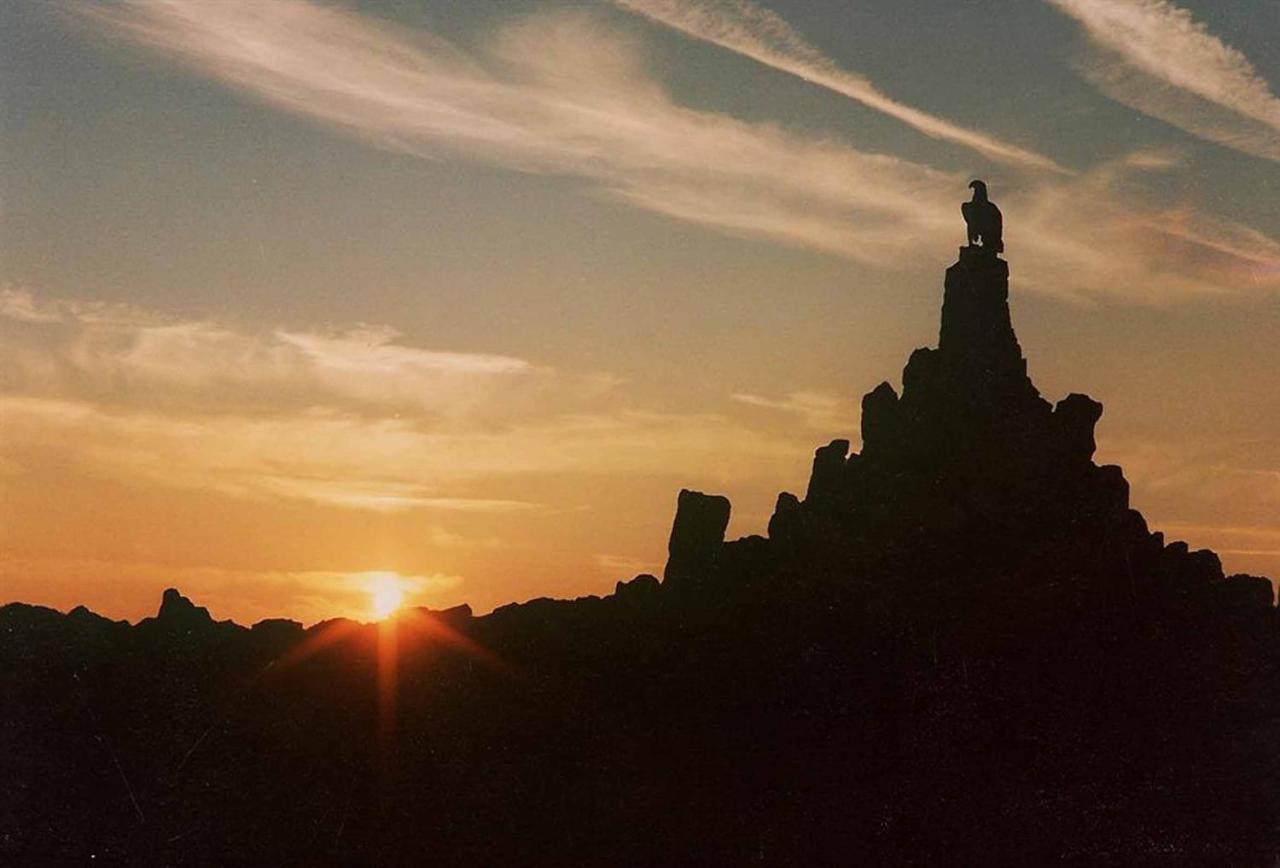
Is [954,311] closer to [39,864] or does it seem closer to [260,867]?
[260,867]

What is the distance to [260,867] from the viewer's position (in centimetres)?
19988

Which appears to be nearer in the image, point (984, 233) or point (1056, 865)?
point (984, 233)

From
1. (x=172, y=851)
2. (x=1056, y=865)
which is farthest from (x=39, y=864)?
(x=1056, y=865)

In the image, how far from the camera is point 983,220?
607ft

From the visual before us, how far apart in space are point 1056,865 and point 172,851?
361ft

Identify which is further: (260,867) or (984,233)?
(260,867)

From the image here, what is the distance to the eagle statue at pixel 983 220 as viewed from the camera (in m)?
181

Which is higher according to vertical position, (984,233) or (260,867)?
(984,233)

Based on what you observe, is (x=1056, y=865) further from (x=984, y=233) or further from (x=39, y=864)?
(x=39, y=864)

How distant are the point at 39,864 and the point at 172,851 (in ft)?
51.1

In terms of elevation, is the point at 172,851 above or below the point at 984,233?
below

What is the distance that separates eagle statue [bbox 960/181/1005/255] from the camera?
180625mm

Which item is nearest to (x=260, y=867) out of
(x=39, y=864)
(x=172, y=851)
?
(x=172, y=851)

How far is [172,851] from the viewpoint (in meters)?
200
